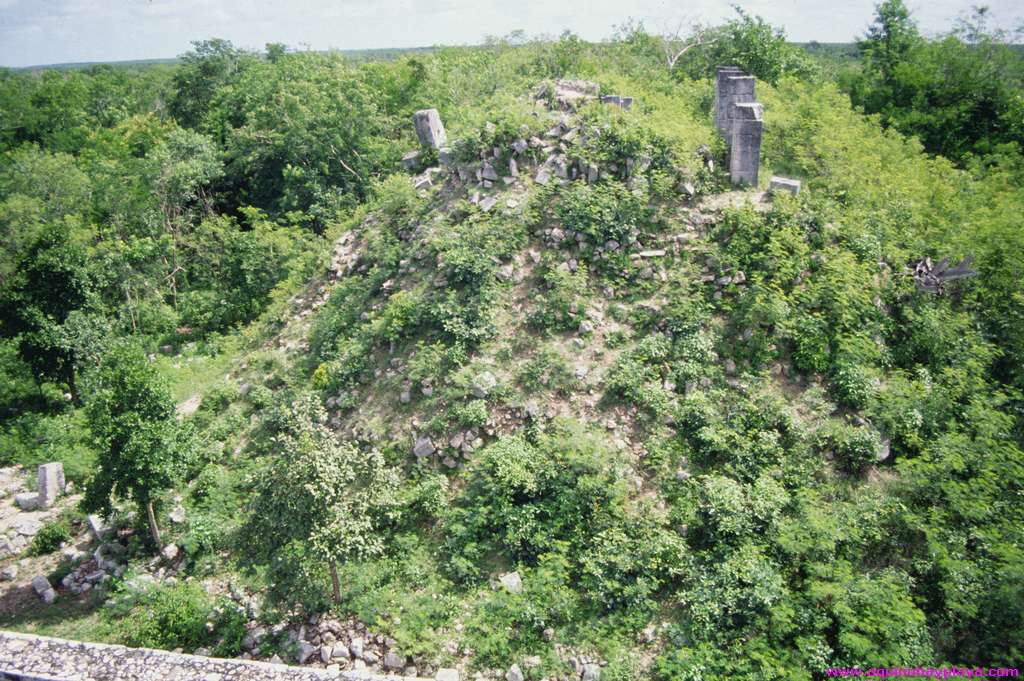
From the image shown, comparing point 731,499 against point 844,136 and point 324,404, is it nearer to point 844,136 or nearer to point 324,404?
point 324,404

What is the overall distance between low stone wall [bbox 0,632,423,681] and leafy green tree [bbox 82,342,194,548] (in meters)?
2.01

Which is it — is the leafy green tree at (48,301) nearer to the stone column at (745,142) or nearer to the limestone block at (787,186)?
the stone column at (745,142)

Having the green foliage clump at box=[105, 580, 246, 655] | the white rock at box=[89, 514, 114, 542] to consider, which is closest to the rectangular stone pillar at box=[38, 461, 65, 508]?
the white rock at box=[89, 514, 114, 542]

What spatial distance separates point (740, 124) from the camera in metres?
10.7

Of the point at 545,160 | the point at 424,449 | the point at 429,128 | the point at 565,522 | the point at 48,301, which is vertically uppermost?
the point at 429,128

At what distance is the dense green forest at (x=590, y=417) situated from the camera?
6836mm

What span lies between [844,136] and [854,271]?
4.37 m

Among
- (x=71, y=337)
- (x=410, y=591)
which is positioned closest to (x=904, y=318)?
(x=410, y=591)

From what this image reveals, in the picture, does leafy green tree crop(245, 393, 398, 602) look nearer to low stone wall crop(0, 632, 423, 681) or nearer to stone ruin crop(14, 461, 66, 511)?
low stone wall crop(0, 632, 423, 681)

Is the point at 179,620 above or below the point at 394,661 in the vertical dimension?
above

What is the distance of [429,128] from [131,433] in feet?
31.0

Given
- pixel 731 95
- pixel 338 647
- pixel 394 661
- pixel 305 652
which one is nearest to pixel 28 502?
pixel 305 652

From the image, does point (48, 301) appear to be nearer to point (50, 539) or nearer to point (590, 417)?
point (50, 539)

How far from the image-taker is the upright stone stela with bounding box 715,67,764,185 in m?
10.6
